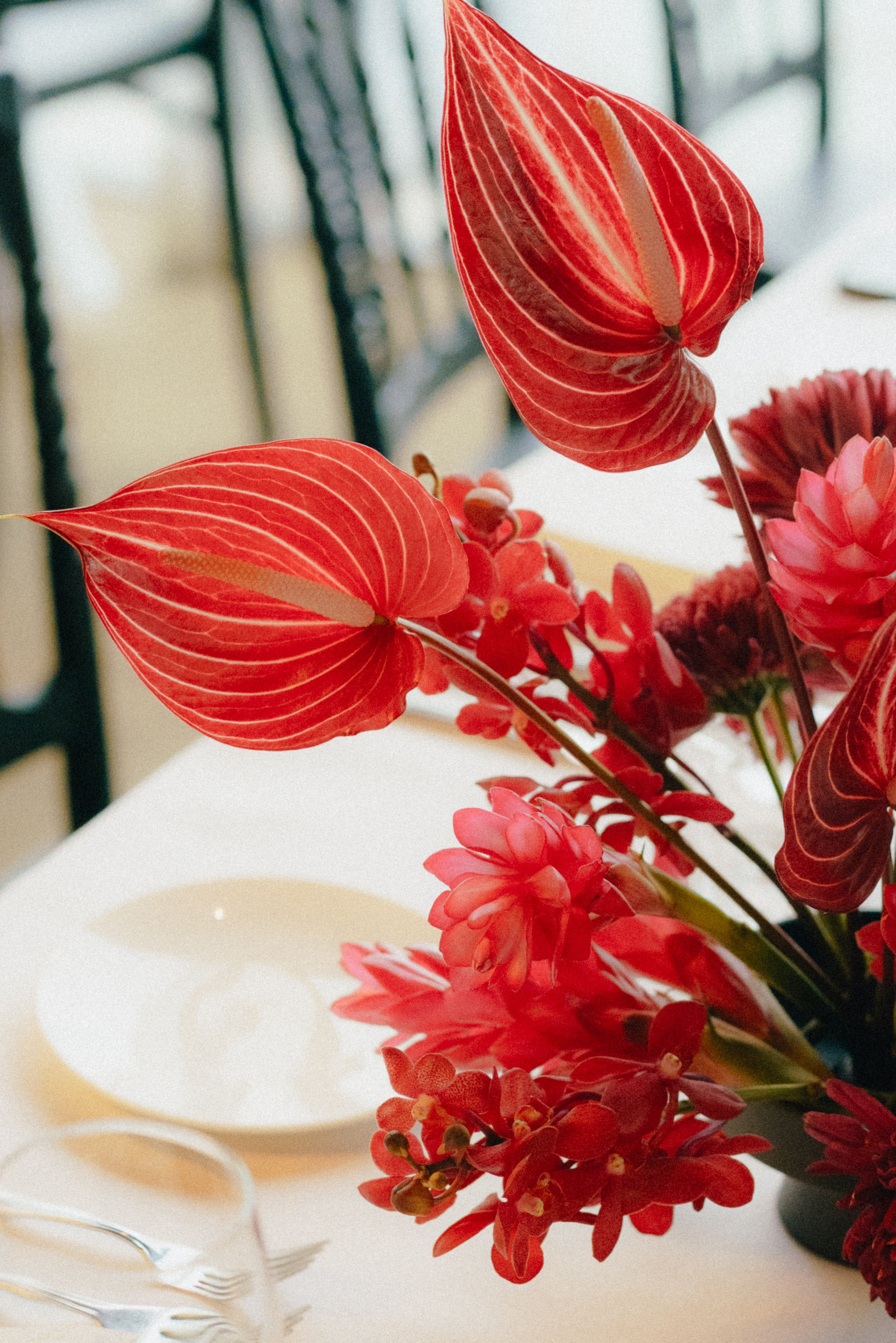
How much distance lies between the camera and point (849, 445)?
24cm

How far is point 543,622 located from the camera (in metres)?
0.26

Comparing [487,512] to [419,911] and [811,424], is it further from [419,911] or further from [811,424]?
[419,911]

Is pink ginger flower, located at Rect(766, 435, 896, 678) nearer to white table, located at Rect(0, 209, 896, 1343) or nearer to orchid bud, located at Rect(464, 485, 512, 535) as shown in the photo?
orchid bud, located at Rect(464, 485, 512, 535)

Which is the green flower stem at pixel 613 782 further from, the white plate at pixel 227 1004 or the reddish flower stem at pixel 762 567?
the white plate at pixel 227 1004

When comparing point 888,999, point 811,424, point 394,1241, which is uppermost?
point 811,424

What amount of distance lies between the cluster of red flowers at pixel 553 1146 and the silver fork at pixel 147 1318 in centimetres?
6

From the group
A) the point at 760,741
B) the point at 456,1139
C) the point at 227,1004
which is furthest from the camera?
the point at 227,1004

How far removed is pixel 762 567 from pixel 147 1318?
18cm

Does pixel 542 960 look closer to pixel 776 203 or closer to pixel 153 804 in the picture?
pixel 153 804

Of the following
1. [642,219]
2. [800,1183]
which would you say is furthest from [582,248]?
[800,1183]

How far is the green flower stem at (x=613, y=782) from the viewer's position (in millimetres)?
236

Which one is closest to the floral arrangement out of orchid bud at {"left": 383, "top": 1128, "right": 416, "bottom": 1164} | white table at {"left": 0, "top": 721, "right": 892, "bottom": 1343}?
orchid bud at {"left": 383, "top": 1128, "right": 416, "bottom": 1164}

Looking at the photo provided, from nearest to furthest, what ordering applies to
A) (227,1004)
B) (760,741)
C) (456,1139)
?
1. (456,1139)
2. (760,741)
3. (227,1004)

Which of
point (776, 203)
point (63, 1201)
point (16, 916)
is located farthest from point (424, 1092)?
point (776, 203)
